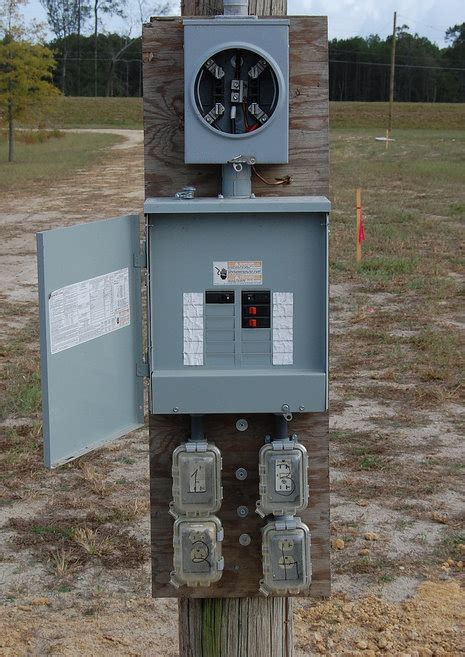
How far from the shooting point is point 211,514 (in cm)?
276

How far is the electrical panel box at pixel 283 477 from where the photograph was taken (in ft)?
8.77

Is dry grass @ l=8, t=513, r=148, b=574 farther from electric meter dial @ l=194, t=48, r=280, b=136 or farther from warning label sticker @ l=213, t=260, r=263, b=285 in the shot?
electric meter dial @ l=194, t=48, r=280, b=136

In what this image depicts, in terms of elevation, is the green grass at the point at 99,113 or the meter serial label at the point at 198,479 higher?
the green grass at the point at 99,113

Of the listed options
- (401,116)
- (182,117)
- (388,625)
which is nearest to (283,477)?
(182,117)

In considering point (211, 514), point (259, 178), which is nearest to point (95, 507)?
point (211, 514)

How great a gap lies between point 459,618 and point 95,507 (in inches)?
75.9

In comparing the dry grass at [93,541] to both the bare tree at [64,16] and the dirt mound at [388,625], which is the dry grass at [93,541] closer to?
the dirt mound at [388,625]


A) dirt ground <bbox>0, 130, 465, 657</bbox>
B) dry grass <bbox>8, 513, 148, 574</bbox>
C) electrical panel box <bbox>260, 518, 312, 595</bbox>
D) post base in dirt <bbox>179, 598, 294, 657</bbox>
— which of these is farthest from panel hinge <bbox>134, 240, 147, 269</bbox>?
dry grass <bbox>8, 513, 148, 574</bbox>

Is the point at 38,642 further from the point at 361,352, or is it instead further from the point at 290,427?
the point at 361,352

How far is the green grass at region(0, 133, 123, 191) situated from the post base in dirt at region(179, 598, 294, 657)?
868 inches

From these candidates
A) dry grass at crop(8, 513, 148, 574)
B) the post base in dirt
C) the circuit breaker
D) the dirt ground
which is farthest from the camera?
dry grass at crop(8, 513, 148, 574)

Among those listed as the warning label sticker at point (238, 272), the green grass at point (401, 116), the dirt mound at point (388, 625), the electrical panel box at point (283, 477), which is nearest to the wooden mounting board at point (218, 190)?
the electrical panel box at point (283, 477)

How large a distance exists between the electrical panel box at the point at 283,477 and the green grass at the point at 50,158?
876 inches

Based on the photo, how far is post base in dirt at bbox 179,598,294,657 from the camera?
2.93 m
